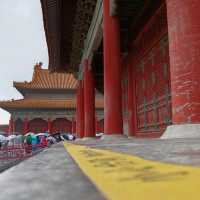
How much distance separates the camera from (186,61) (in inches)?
146

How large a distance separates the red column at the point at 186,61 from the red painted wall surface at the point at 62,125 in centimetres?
2699

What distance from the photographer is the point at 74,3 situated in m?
9.10

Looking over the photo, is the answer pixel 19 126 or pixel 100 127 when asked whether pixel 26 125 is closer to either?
pixel 19 126

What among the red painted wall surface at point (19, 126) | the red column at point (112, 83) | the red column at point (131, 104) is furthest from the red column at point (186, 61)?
the red painted wall surface at point (19, 126)

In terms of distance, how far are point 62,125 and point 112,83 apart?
2459 cm

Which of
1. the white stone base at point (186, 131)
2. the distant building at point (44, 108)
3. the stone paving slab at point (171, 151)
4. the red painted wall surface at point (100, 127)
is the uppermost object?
the distant building at point (44, 108)

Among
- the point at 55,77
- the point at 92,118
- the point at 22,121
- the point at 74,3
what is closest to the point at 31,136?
the point at 92,118

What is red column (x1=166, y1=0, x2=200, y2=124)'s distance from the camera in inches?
144

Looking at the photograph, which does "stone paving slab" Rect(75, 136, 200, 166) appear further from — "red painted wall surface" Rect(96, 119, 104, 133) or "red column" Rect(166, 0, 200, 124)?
"red painted wall surface" Rect(96, 119, 104, 133)

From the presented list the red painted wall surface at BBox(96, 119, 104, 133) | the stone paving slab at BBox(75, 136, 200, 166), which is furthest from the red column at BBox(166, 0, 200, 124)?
the red painted wall surface at BBox(96, 119, 104, 133)

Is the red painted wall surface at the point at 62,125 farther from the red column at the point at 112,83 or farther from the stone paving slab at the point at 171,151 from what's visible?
the stone paving slab at the point at 171,151

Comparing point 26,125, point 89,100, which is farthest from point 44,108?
point 89,100

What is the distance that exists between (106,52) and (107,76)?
556 millimetres

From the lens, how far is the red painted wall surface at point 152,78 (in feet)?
22.9
